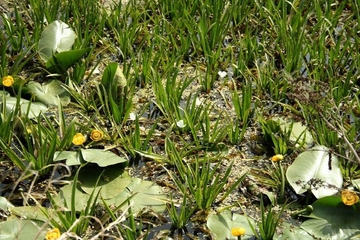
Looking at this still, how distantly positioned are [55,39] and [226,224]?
3.84ft

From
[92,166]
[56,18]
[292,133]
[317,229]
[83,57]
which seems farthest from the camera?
[56,18]

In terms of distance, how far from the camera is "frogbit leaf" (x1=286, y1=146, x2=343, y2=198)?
76.9 inches

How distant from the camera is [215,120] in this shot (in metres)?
2.38

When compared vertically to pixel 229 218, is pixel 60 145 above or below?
above

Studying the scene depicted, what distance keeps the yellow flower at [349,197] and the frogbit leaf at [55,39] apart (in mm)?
1299

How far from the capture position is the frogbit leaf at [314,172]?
1.95 m

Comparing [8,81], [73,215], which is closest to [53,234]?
[73,215]

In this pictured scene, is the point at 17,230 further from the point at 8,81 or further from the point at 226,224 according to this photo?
the point at 8,81

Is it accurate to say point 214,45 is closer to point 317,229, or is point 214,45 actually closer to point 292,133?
point 292,133

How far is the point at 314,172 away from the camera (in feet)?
6.61

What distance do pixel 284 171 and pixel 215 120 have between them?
0.39 meters

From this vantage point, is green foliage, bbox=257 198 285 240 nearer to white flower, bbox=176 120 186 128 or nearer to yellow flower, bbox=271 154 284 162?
yellow flower, bbox=271 154 284 162

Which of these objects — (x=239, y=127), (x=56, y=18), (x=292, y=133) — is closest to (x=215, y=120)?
(x=239, y=127)

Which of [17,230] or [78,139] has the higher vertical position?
[78,139]
